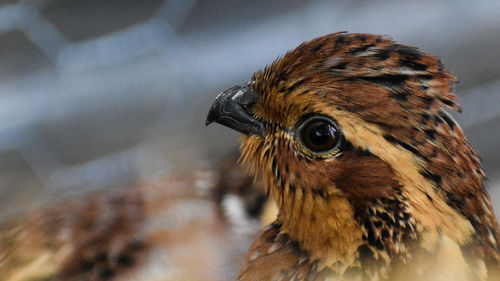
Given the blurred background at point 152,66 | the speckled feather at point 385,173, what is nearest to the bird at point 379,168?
the speckled feather at point 385,173

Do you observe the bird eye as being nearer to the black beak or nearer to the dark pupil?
the dark pupil

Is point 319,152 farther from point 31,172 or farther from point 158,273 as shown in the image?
point 31,172

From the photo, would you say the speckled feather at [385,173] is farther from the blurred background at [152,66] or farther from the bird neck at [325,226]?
the blurred background at [152,66]

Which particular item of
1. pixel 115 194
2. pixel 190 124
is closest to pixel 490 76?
pixel 190 124

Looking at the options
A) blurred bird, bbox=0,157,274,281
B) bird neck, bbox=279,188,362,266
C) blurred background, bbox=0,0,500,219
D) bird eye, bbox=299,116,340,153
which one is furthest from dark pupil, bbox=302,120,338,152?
blurred background, bbox=0,0,500,219

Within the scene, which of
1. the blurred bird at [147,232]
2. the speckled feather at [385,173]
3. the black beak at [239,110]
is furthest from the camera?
the blurred bird at [147,232]

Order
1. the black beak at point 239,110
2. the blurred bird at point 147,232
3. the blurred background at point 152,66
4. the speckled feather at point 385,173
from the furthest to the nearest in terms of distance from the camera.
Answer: the blurred background at point 152,66, the blurred bird at point 147,232, the black beak at point 239,110, the speckled feather at point 385,173

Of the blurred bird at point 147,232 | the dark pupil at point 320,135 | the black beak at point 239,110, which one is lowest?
the blurred bird at point 147,232
